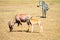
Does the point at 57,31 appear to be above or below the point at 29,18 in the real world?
below

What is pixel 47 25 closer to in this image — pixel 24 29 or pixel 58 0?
pixel 24 29

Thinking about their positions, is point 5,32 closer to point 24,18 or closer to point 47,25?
point 24,18

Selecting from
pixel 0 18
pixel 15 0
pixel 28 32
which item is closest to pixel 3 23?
pixel 0 18

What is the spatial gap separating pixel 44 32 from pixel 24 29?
36.1 inches

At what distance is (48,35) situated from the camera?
974 cm

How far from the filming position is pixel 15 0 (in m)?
20.7

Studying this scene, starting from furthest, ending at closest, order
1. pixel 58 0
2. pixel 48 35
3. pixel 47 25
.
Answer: pixel 58 0, pixel 47 25, pixel 48 35

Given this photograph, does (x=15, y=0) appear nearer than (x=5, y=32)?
No

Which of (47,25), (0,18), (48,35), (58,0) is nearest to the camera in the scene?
(48,35)

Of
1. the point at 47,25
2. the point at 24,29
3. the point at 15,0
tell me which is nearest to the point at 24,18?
the point at 24,29

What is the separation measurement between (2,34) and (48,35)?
5.71ft

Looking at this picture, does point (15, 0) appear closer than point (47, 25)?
No

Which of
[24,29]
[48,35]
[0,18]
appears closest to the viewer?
[48,35]

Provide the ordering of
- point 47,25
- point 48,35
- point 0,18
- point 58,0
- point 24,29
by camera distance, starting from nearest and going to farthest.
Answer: point 48,35, point 24,29, point 47,25, point 0,18, point 58,0
